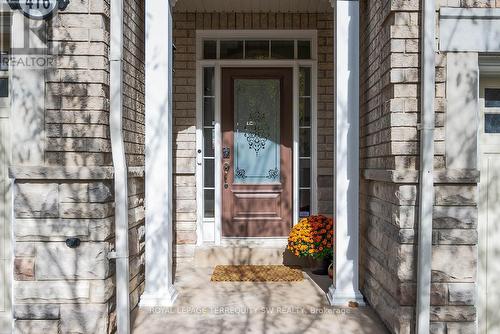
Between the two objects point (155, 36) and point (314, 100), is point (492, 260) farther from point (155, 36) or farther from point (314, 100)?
point (155, 36)

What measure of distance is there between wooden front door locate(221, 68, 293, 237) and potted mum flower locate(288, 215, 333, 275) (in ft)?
1.80

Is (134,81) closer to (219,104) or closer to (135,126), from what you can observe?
(135,126)

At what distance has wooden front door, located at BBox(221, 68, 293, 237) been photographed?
4.87 meters

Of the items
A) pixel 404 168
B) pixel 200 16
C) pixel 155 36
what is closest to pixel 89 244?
pixel 155 36

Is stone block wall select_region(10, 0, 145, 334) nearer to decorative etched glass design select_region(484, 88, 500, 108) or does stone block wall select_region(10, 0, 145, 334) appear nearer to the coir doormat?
the coir doormat

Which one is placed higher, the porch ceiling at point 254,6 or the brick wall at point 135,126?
the porch ceiling at point 254,6

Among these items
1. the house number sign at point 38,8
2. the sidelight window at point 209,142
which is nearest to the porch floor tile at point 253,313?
the sidelight window at point 209,142

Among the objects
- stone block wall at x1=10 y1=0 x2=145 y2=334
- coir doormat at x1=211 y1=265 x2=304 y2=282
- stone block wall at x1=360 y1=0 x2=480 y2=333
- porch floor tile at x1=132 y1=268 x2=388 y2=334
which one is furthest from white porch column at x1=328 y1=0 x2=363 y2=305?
stone block wall at x1=10 y1=0 x2=145 y2=334

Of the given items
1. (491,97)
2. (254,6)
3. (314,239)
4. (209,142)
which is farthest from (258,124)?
(491,97)

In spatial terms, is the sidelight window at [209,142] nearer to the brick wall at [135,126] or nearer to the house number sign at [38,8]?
the brick wall at [135,126]

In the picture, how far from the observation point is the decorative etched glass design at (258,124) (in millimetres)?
4883

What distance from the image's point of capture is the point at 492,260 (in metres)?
2.87

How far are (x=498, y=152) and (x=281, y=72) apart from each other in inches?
104

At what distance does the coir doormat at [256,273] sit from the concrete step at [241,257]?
0.35ft
